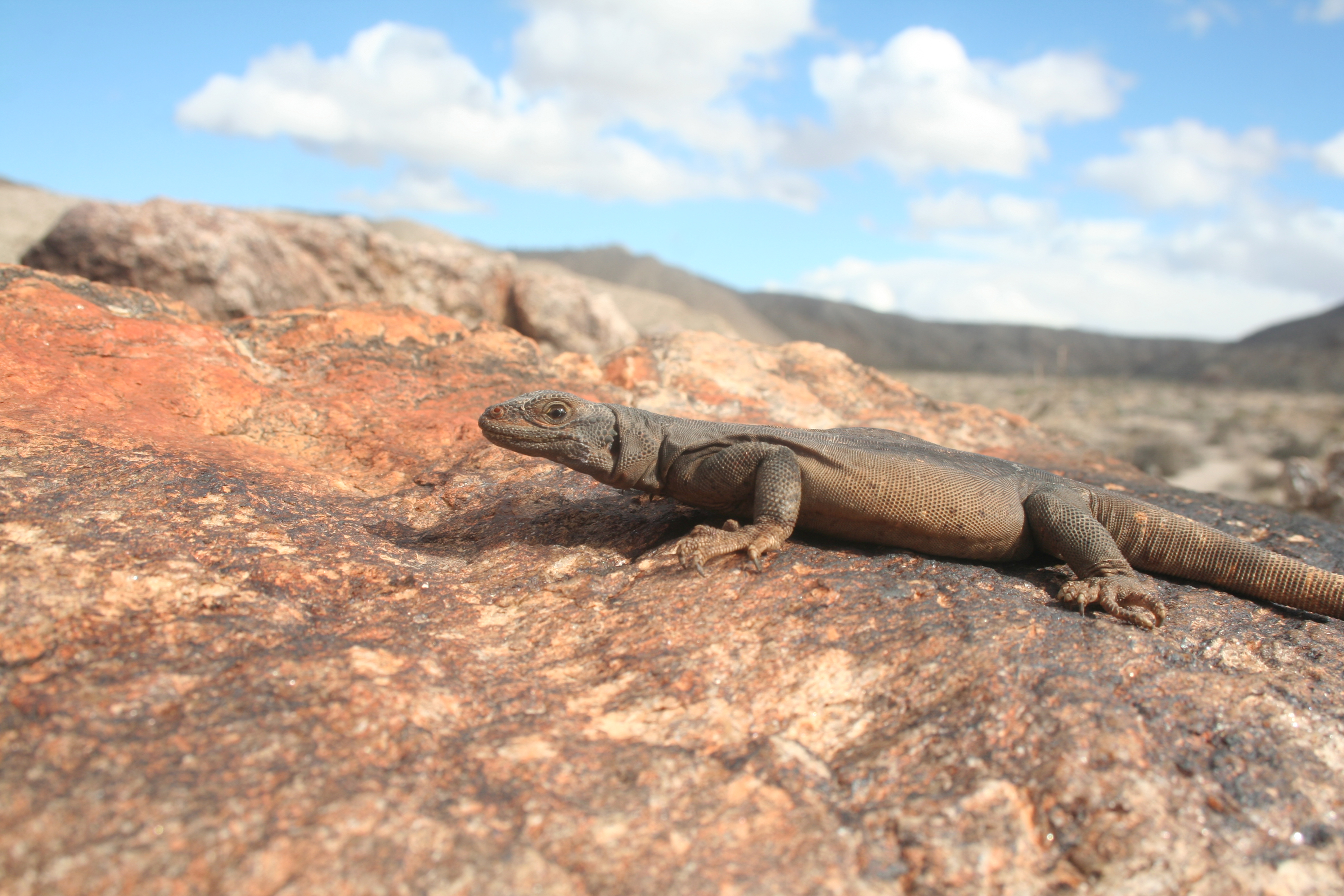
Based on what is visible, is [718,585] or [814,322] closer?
[718,585]

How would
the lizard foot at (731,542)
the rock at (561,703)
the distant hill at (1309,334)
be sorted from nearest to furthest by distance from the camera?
the rock at (561,703) → the lizard foot at (731,542) → the distant hill at (1309,334)

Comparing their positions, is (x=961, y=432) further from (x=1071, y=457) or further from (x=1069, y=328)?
(x=1069, y=328)

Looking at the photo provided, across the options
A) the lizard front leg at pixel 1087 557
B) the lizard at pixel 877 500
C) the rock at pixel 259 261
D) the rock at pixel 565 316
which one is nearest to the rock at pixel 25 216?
the rock at pixel 259 261

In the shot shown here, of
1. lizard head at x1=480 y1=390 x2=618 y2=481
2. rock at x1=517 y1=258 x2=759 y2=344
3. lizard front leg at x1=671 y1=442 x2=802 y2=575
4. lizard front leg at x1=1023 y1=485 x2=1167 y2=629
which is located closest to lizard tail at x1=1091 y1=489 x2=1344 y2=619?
lizard front leg at x1=1023 y1=485 x2=1167 y2=629

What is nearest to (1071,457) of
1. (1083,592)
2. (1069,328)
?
(1083,592)

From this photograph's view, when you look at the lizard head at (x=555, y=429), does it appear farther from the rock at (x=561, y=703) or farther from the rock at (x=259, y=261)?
the rock at (x=259, y=261)

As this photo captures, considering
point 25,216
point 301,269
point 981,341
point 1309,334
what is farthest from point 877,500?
point 981,341
